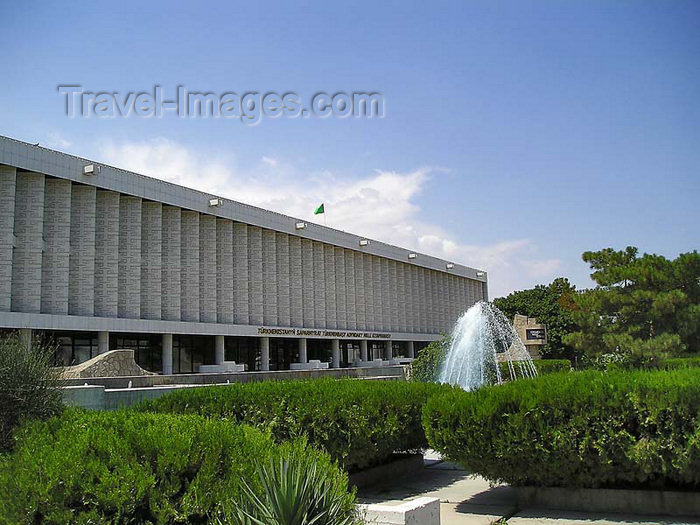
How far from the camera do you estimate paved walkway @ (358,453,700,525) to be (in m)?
7.26

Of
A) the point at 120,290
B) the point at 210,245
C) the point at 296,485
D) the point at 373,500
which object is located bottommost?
the point at 373,500

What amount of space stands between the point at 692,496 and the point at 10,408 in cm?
886

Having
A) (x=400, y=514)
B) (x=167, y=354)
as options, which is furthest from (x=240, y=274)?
(x=400, y=514)

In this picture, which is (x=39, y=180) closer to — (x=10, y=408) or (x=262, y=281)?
(x=262, y=281)

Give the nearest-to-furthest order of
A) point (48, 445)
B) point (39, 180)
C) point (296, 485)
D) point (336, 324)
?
point (296, 485) < point (48, 445) < point (39, 180) < point (336, 324)

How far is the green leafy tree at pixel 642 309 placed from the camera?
111 feet

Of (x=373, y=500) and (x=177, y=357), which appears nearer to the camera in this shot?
(x=373, y=500)

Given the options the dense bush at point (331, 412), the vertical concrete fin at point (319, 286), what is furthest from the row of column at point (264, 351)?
the dense bush at point (331, 412)

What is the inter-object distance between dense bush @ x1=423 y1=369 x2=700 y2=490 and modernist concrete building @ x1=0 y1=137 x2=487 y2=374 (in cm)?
2872

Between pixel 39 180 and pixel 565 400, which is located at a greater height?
pixel 39 180

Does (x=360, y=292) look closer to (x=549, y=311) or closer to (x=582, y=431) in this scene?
(x=549, y=311)

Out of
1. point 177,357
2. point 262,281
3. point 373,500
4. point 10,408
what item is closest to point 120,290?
point 177,357

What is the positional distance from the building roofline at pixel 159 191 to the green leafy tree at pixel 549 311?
1843 cm

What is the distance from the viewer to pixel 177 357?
4284 centimetres
